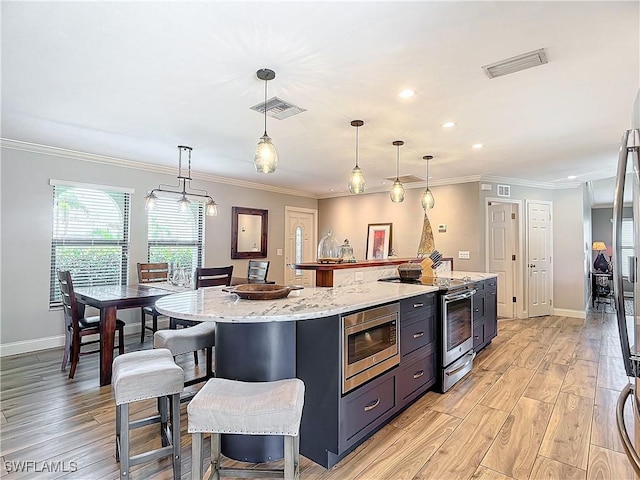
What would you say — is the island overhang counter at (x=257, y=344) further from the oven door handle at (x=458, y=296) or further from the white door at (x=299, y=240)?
the white door at (x=299, y=240)

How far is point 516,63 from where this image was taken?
86.7 inches

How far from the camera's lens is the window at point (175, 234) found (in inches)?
203

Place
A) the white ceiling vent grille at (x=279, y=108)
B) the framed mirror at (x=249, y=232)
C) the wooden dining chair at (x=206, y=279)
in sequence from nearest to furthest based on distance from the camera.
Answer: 1. the white ceiling vent grille at (x=279, y=108)
2. the wooden dining chair at (x=206, y=279)
3. the framed mirror at (x=249, y=232)

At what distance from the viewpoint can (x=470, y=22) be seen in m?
1.81

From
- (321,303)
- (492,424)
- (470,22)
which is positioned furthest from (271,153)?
(492,424)

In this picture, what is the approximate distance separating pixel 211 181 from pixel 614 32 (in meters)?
5.24

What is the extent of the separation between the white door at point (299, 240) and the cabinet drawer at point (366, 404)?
4.53 m

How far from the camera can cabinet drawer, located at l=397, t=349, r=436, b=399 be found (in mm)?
2554

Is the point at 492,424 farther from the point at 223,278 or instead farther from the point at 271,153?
the point at 223,278

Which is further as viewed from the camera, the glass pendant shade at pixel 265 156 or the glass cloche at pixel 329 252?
the glass cloche at pixel 329 252

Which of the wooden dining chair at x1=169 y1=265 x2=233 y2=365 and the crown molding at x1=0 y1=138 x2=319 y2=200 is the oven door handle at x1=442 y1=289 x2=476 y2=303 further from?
the crown molding at x1=0 y1=138 x2=319 y2=200

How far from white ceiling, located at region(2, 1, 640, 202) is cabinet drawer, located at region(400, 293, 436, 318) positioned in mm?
1577

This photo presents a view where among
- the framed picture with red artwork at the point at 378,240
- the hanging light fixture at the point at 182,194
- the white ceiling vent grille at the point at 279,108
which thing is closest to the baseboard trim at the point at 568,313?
the framed picture with red artwork at the point at 378,240

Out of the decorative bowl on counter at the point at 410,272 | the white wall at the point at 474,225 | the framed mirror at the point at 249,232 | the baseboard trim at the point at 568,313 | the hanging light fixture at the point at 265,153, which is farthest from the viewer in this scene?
the framed mirror at the point at 249,232
